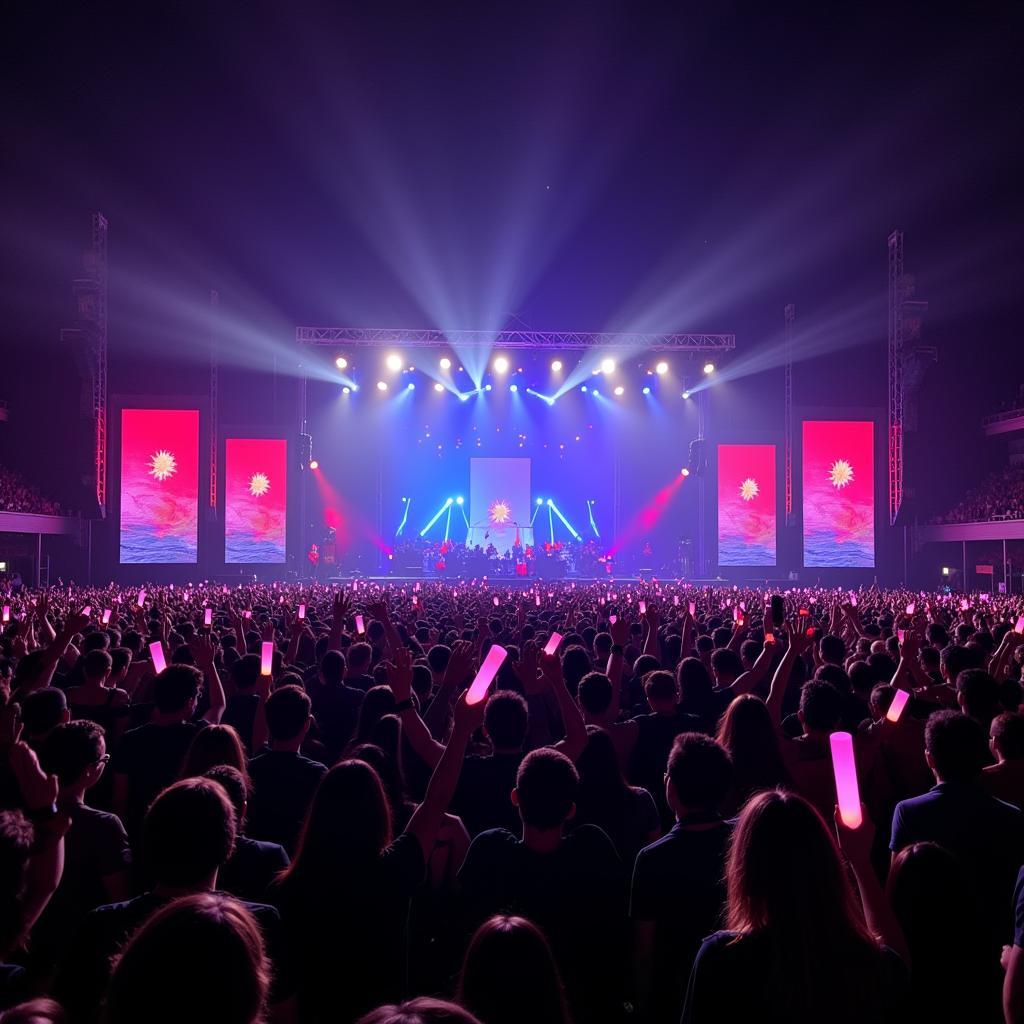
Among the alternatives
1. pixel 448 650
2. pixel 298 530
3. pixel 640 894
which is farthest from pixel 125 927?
pixel 298 530

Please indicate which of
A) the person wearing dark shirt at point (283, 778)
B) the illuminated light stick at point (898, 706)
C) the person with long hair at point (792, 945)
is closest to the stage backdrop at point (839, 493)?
the illuminated light stick at point (898, 706)

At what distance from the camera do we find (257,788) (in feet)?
13.6

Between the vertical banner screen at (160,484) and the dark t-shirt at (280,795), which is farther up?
the vertical banner screen at (160,484)

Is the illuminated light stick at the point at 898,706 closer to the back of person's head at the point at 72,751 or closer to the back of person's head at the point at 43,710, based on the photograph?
the back of person's head at the point at 72,751

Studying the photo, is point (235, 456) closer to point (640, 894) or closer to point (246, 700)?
point (246, 700)

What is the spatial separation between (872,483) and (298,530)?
23.7m

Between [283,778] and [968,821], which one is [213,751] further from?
[968,821]

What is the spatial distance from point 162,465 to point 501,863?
33.3 metres

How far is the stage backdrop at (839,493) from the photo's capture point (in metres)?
34.5

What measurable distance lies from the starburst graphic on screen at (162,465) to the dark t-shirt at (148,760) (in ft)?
100

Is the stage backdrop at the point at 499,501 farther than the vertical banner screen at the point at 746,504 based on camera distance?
Yes

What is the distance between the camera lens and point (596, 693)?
5.41m

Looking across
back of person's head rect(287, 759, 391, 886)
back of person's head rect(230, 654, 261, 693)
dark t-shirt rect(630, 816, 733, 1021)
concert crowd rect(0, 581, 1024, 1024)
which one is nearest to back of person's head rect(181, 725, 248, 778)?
concert crowd rect(0, 581, 1024, 1024)

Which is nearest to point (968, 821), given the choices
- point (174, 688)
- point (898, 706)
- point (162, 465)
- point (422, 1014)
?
point (898, 706)
